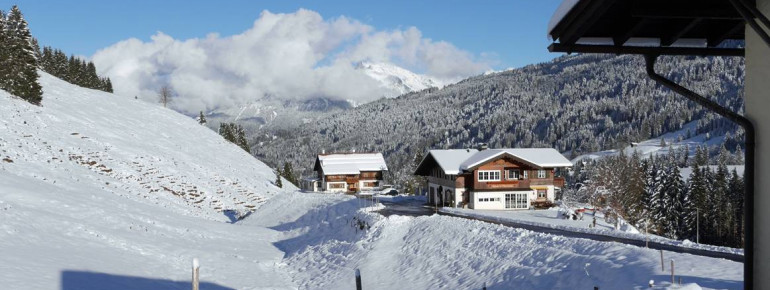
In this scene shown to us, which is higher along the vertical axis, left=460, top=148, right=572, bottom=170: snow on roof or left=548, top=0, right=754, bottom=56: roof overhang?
left=548, top=0, right=754, bottom=56: roof overhang

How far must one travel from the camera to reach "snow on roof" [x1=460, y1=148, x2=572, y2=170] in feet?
185

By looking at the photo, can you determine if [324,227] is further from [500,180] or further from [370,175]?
[370,175]

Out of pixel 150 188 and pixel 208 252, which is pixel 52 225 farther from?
pixel 150 188

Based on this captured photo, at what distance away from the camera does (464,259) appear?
912 inches

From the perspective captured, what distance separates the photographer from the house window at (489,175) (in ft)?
186

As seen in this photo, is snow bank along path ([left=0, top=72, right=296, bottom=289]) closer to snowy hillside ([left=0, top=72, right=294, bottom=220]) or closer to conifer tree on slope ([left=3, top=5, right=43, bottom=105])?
snowy hillside ([left=0, top=72, right=294, bottom=220])

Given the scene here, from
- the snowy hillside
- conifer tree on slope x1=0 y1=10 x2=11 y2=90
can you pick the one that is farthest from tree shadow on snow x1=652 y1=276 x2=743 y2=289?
conifer tree on slope x1=0 y1=10 x2=11 y2=90

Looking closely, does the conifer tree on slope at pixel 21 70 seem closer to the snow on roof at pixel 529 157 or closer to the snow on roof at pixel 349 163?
the snow on roof at pixel 349 163

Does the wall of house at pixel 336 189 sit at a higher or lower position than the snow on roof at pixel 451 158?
lower

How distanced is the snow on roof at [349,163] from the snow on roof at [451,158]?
31932 millimetres

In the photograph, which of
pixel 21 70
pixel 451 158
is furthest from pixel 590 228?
pixel 21 70

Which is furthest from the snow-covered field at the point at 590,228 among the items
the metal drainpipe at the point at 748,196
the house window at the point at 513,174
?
the metal drainpipe at the point at 748,196

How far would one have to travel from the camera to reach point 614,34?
714 centimetres

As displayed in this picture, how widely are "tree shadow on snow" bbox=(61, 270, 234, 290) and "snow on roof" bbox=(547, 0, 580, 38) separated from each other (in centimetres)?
1759
